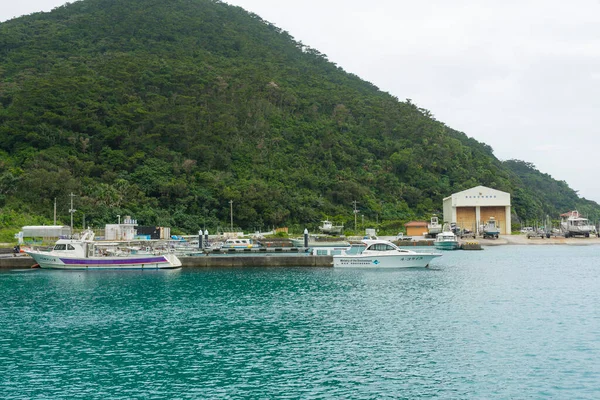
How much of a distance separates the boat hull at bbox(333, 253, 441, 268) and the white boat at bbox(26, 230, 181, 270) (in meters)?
14.3

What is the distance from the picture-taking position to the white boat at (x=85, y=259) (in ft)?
154

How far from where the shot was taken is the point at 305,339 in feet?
69.8

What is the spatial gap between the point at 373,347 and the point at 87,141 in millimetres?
77279

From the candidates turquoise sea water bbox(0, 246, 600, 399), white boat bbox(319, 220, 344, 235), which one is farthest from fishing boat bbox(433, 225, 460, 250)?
turquoise sea water bbox(0, 246, 600, 399)

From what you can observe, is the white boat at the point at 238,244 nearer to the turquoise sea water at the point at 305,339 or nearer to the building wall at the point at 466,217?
the turquoise sea water at the point at 305,339

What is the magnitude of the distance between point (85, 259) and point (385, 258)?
24642mm

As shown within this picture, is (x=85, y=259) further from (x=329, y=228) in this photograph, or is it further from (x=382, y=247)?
(x=329, y=228)

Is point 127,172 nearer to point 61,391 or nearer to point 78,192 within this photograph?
point 78,192

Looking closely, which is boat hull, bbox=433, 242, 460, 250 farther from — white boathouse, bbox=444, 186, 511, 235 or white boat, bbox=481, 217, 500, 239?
white boathouse, bbox=444, 186, 511, 235

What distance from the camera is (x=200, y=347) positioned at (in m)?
20.4

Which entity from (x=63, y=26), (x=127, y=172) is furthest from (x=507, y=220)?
(x=63, y=26)

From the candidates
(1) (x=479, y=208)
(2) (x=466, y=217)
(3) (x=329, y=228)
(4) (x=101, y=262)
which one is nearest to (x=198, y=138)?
(3) (x=329, y=228)

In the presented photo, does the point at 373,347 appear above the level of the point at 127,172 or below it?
below

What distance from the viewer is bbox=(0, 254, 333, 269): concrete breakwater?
47.1 metres
